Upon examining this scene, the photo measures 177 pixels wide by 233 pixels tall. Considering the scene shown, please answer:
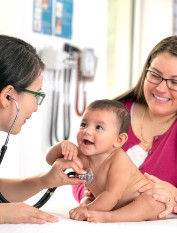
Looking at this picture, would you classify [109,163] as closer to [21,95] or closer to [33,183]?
[33,183]

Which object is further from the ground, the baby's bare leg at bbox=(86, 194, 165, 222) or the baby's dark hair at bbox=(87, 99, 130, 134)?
the baby's dark hair at bbox=(87, 99, 130, 134)

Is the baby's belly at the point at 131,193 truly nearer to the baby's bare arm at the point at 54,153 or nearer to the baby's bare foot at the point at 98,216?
the baby's bare foot at the point at 98,216

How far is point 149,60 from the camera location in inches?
84.7

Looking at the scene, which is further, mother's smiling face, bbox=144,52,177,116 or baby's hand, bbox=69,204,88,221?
mother's smiling face, bbox=144,52,177,116

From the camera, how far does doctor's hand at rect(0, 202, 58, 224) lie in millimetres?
1346

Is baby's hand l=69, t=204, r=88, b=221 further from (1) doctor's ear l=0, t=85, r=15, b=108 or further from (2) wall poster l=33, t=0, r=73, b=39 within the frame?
(2) wall poster l=33, t=0, r=73, b=39

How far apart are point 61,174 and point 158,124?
761mm

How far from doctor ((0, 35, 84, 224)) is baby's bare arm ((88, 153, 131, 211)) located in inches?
4.7

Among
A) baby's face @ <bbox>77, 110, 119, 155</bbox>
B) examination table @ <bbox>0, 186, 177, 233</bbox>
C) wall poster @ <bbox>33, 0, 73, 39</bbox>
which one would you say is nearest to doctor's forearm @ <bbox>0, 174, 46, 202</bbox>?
baby's face @ <bbox>77, 110, 119, 155</bbox>

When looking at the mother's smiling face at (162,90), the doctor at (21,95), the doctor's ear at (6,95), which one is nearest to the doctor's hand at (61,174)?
the doctor at (21,95)

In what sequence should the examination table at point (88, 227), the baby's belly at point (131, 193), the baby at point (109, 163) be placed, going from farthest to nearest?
the baby's belly at point (131, 193), the baby at point (109, 163), the examination table at point (88, 227)

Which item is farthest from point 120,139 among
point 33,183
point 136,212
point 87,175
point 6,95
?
point 6,95

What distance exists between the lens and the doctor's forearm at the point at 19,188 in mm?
1771

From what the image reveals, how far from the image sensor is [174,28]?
431 cm
